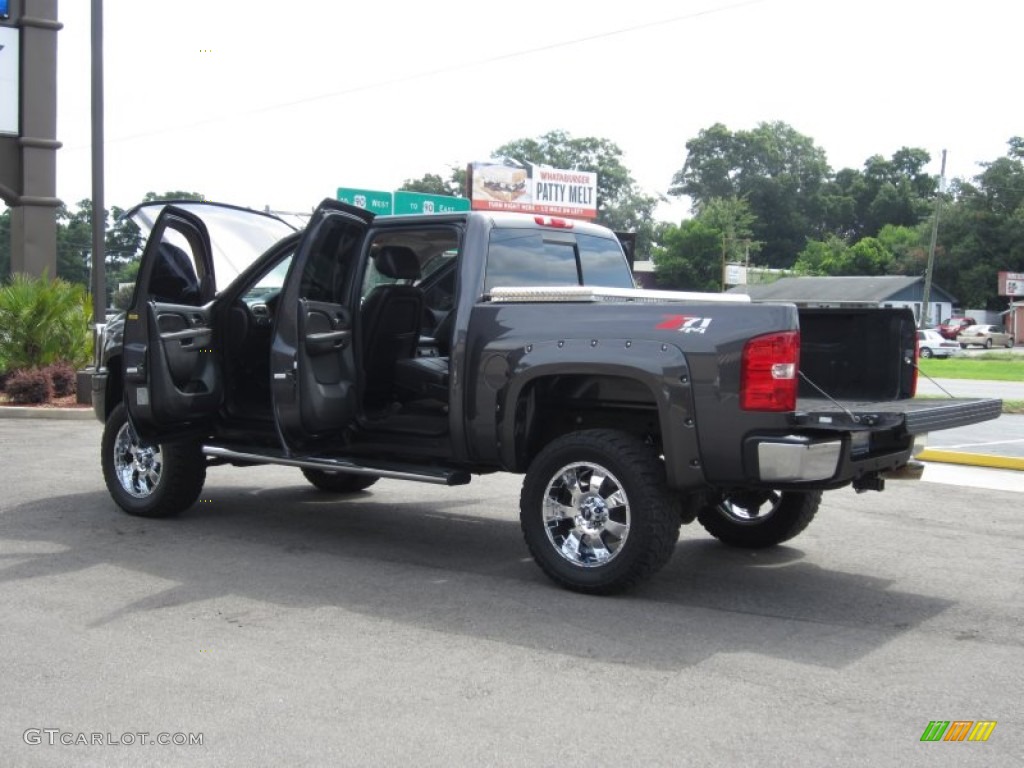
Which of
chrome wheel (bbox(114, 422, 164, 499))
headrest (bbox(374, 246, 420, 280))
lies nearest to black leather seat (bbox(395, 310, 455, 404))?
headrest (bbox(374, 246, 420, 280))

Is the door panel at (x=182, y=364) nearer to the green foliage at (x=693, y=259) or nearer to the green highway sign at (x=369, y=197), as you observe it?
the green highway sign at (x=369, y=197)

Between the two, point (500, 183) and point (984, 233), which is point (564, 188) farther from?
point (984, 233)

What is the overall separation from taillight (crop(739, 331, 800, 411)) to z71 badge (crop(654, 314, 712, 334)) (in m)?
0.26

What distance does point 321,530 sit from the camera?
7930mm

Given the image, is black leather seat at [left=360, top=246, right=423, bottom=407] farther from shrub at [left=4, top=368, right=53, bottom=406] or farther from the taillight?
shrub at [left=4, top=368, right=53, bottom=406]

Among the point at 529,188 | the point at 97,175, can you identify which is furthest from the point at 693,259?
the point at 97,175

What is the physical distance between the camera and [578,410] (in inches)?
267

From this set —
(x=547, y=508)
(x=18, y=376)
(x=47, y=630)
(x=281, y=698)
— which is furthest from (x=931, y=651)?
(x=18, y=376)

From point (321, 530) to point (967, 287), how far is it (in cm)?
7800

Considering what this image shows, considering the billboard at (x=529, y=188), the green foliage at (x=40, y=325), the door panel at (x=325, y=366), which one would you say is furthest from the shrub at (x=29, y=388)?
the billboard at (x=529, y=188)

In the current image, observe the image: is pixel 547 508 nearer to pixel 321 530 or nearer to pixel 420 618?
pixel 420 618

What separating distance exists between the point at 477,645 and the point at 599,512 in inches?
46.5

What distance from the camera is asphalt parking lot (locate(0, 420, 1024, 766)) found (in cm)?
410

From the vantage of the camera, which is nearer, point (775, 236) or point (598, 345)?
point (598, 345)
